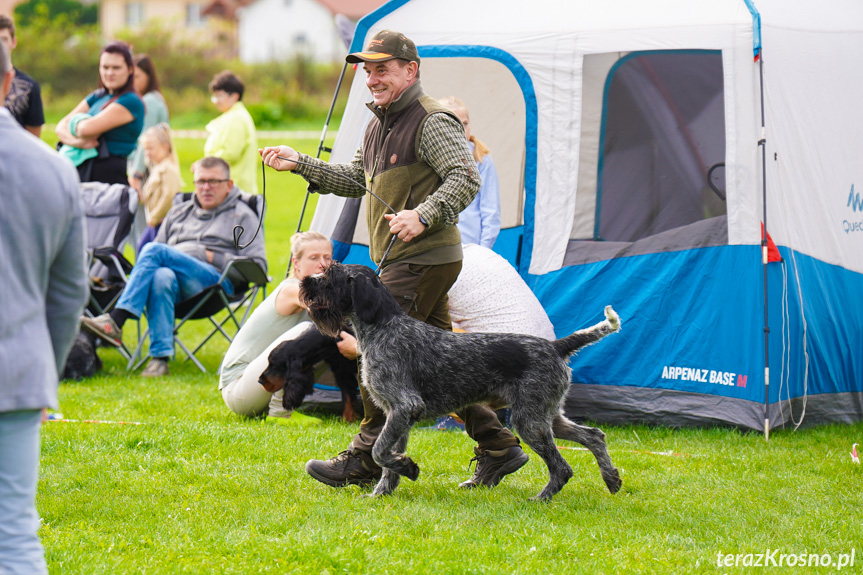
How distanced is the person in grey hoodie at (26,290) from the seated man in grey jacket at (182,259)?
4.80 m

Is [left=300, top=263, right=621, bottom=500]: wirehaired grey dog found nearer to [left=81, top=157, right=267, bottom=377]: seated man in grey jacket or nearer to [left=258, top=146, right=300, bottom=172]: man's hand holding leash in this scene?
[left=258, top=146, right=300, bottom=172]: man's hand holding leash

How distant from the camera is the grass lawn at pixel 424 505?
3420 mm

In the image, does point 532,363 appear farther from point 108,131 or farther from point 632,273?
point 108,131

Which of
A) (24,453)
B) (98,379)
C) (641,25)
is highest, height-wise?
(641,25)

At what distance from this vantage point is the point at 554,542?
11.8 feet

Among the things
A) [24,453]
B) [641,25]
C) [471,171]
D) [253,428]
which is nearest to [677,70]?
[641,25]

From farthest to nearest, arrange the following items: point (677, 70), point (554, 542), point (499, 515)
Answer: point (677, 70)
point (499, 515)
point (554, 542)

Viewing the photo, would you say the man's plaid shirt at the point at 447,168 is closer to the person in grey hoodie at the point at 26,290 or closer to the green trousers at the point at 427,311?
the green trousers at the point at 427,311

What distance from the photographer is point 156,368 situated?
7.23 m

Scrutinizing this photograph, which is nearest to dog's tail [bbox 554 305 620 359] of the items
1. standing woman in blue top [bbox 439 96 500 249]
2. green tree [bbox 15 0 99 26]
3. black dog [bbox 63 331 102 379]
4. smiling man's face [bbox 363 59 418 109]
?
smiling man's face [bbox 363 59 418 109]

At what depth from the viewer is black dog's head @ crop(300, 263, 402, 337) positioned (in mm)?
4066

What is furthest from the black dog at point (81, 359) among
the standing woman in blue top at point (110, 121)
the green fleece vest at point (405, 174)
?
the green fleece vest at point (405, 174)

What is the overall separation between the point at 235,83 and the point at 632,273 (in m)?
4.49

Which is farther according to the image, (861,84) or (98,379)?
(98,379)
